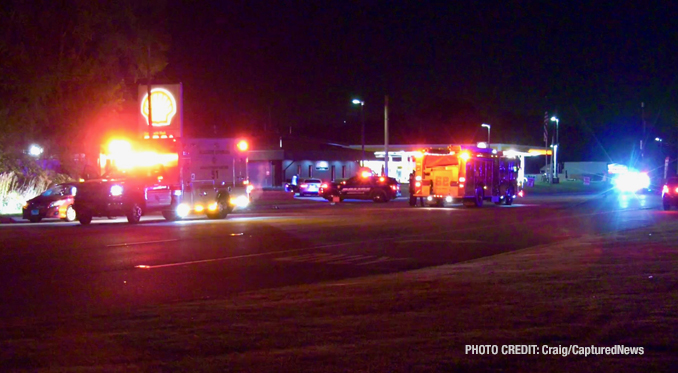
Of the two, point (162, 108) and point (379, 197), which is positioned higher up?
point (162, 108)

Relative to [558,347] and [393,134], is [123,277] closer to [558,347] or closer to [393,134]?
[558,347]

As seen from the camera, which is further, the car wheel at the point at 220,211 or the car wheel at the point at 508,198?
the car wheel at the point at 508,198


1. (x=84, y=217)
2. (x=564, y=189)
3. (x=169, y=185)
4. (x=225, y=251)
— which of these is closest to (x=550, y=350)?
(x=225, y=251)

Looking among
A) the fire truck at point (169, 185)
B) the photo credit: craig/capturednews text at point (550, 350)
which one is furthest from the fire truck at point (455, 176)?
the photo credit: craig/capturednews text at point (550, 350)

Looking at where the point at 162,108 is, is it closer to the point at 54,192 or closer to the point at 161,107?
the point at 161,107

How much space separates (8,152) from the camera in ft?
124

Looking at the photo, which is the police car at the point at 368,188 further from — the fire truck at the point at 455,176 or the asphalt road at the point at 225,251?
the asphalt road at the point at 225,251

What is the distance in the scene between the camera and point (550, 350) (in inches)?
314

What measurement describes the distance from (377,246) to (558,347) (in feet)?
38.5

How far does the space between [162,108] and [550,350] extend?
31572 millimetres

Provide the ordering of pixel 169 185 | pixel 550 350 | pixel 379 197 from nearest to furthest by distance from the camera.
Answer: pixel 550 350, pixel 169 185, pixel 379 197

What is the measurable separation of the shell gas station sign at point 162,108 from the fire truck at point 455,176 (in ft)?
39.7

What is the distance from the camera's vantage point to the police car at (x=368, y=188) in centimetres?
4760

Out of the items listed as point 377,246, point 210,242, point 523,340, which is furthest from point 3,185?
point 523,340
